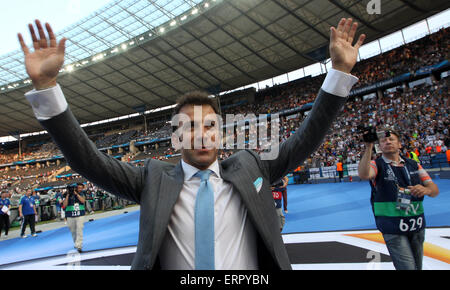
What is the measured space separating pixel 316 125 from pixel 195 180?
0.80 meters

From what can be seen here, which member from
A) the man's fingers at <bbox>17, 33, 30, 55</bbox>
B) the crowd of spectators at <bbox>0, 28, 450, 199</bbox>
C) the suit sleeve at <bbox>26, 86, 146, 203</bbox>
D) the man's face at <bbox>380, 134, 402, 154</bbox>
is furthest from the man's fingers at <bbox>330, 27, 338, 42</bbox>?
the crowd of spectators at <bbox>0, 28, 450, 199</bbox>

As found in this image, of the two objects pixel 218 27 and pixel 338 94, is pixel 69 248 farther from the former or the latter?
pixel 218 27

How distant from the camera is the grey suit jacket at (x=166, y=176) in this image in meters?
1.22

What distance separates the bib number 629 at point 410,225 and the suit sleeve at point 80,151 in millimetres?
2858

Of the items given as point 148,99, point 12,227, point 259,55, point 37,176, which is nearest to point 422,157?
point 259,55

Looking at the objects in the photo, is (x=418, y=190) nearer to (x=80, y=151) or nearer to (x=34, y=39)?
(x=80, y=151)

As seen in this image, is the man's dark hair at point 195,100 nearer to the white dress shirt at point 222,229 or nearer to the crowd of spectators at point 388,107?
the white dress shirt at point 222,229

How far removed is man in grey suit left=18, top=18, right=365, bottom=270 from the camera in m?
1.19

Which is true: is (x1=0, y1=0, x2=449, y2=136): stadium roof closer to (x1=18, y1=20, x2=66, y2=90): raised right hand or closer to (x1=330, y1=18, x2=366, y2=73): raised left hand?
(x1=330, y1=18, x2=366, y2=73): raised left hand

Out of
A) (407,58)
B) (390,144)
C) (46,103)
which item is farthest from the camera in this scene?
(407,58)

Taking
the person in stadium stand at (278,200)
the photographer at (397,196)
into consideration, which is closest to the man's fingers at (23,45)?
the photographer at (397,196)


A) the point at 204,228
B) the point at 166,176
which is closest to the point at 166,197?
the point at 166,176

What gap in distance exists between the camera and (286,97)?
128 feet

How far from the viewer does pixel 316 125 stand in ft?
4.75
